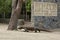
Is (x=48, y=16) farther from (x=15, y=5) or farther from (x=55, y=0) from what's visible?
(x=15, y=5)

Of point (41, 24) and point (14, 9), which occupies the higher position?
point (14, 9)

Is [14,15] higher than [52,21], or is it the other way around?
[14,15]

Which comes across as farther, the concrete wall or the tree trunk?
the concrete wall

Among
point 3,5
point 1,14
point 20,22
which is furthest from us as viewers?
point 1,14

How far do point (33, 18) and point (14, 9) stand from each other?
217cm

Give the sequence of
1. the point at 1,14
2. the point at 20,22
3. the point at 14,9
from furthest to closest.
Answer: the point at 1,14 → the point at 20,22 → the point at 14,9

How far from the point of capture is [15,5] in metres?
18.1

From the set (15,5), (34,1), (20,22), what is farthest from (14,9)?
(20,22)

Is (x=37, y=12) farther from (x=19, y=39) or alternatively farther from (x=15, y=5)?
(x=19, y=39)

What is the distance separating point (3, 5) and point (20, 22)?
20.0 ft

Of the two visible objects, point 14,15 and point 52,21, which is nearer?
point 14,15

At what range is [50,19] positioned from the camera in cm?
1917

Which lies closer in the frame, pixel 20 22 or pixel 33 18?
pixel 33 18

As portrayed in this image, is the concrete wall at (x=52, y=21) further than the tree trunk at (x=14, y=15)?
Yes
